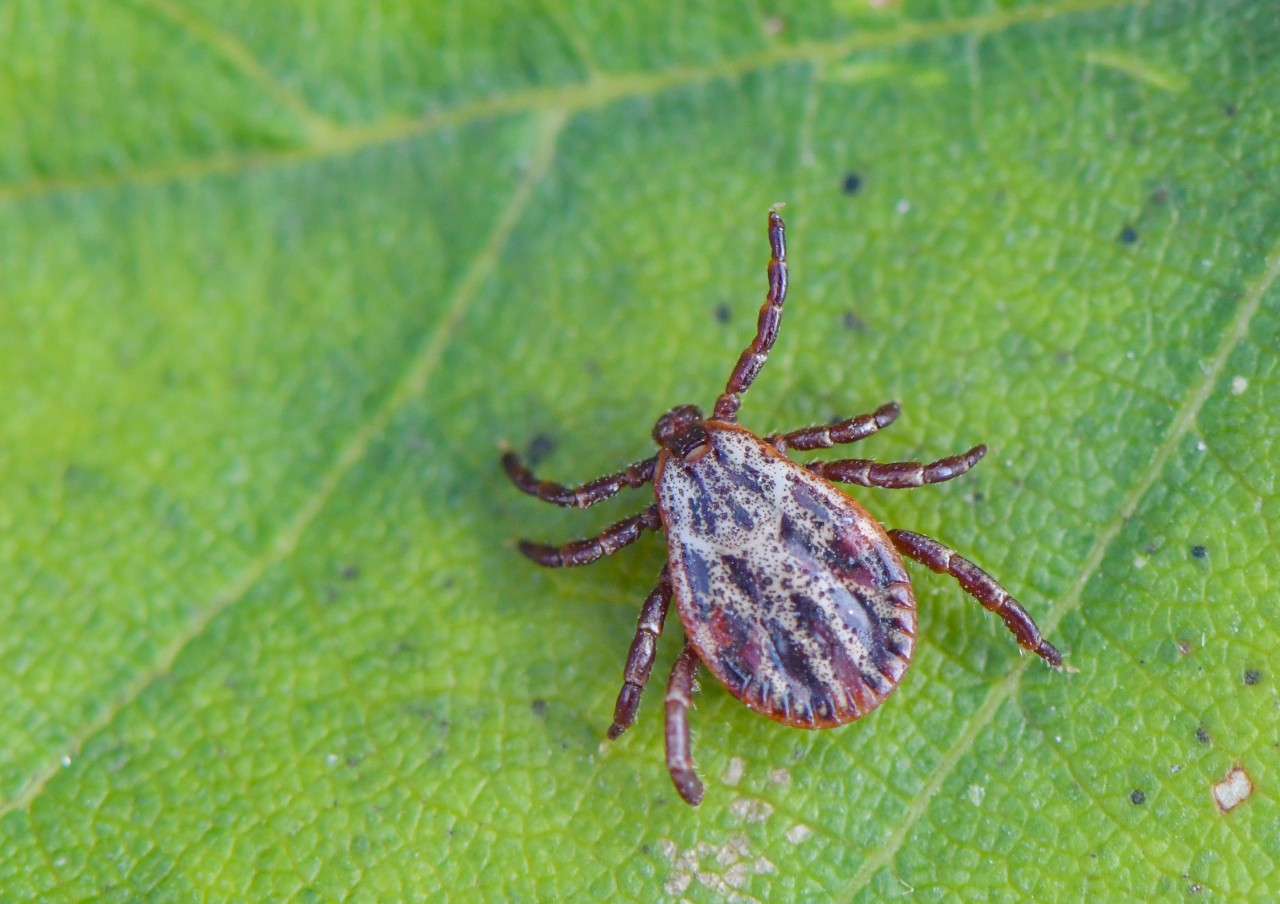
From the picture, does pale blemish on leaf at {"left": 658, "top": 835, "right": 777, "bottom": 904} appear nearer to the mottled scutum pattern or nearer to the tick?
the tick

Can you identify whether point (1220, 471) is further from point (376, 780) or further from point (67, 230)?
point (67, 230)

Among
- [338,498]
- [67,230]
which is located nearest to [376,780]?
[338,498]

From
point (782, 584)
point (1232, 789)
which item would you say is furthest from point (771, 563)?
point (1232, 789)

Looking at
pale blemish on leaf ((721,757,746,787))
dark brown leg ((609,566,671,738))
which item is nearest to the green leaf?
pale blemish on leaf ((721,757,746,787))

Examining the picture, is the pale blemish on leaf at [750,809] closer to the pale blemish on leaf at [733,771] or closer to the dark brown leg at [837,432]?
the pale blemish on leaf at [733,771]

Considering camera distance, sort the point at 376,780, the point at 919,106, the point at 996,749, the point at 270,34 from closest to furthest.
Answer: the point at 996,749
the point at 376,780
the point at 919,106
the point at 270,34

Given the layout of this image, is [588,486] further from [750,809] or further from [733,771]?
[750,809]
